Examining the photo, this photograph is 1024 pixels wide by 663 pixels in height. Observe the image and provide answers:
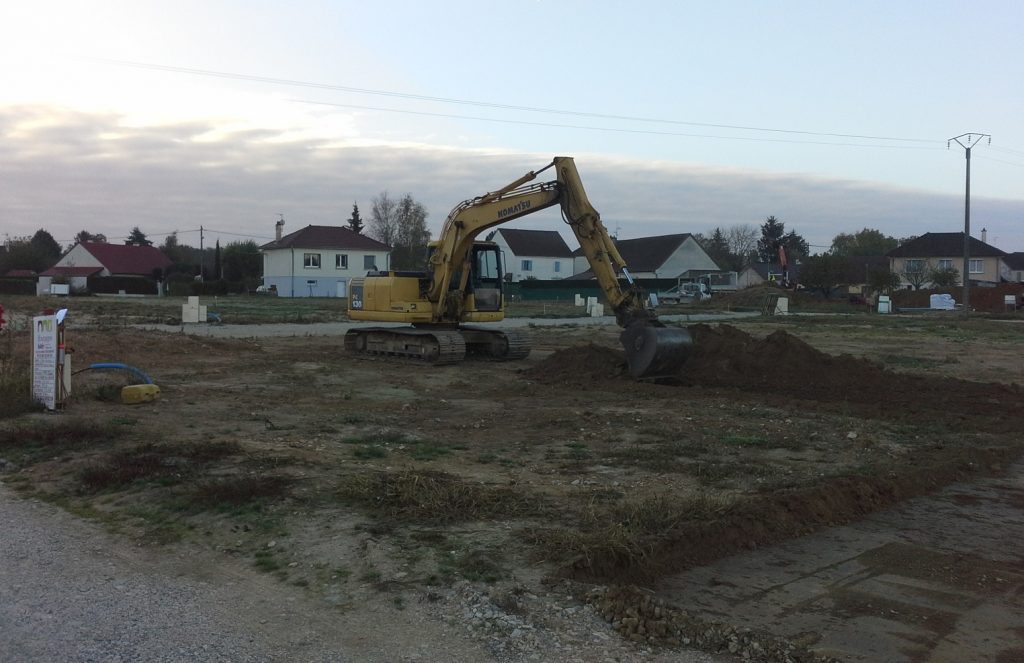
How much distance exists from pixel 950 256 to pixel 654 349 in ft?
277

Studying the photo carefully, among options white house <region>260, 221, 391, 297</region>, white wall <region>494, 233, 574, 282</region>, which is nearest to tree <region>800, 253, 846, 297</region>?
white wall <region>494, 233, 574, 282</region>

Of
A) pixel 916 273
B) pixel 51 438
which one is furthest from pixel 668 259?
pixel 51 438

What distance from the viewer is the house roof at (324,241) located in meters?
78.5

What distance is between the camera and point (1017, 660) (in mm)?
4840

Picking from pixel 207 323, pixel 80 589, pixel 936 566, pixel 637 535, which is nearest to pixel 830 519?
pixel 936 566

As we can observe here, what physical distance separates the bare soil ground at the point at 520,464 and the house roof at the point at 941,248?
259ft

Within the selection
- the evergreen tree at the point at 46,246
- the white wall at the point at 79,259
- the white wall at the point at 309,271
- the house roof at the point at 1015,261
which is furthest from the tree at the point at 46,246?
the house roof at the point at 1015,261

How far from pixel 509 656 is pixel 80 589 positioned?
10.2 ft

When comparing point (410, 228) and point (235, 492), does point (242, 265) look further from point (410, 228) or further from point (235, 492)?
point (235, 492)

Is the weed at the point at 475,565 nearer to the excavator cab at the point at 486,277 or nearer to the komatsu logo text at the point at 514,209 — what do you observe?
the komatsu logo text at the point at 514,209

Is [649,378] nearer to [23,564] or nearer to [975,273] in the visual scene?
[23,564]

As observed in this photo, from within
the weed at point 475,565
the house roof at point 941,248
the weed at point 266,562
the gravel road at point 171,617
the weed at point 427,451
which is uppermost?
the house roof at point 941,248

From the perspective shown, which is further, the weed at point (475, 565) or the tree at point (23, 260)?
the tree at point (23, 260)

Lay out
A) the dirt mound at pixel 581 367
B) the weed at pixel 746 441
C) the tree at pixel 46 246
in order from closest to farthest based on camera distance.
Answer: the weed at pixel 746 441, the dirt mound at pixel 581 367, the tree at pixel 46 246
